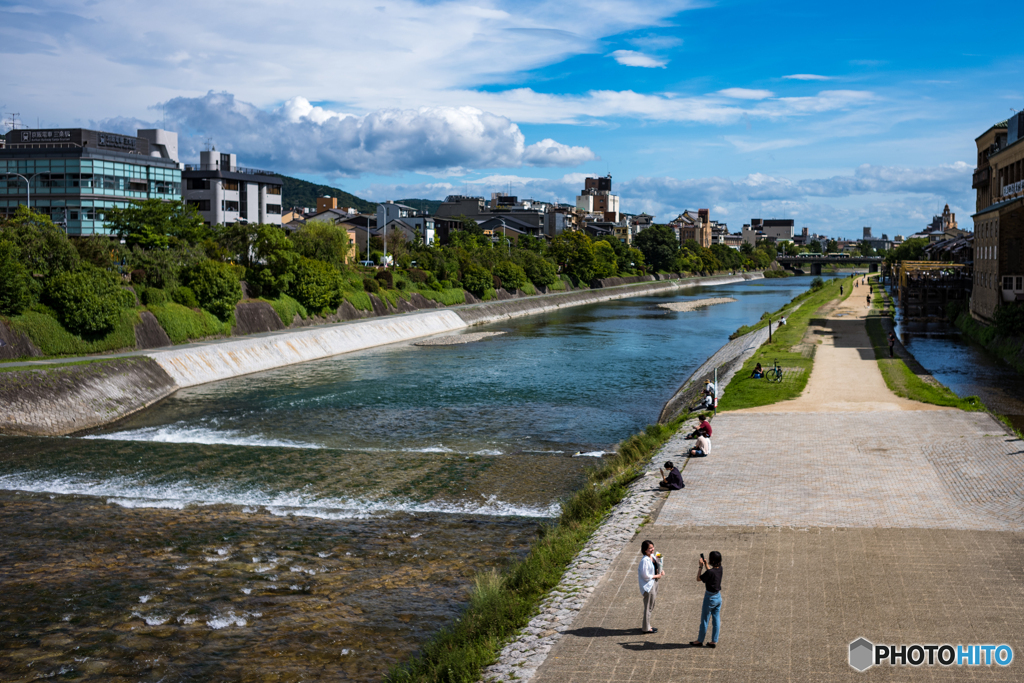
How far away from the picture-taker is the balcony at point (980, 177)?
249ft

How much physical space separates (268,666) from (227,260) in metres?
54.0

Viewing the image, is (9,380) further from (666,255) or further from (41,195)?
(666,255)

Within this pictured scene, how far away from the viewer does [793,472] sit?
19.3 metres

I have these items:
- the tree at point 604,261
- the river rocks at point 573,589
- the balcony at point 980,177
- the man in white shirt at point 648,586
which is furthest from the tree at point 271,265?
the tree at point 604,261

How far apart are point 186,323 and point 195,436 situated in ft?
66.3

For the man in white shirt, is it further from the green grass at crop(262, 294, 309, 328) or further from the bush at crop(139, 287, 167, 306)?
the green grass at crop(262, 294, 309, 328)

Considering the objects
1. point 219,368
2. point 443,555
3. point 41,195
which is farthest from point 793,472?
point 41,195

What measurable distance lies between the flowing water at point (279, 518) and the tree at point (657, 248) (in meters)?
122

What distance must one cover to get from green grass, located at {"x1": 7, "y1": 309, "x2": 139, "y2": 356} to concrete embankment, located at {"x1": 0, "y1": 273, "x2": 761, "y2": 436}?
6.00 ft

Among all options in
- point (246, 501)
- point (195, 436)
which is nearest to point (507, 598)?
point (246, 501)

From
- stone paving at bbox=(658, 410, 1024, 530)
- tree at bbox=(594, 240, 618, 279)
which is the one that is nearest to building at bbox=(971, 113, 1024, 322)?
stone paving at bbox=(658, 410, 1024, 530)

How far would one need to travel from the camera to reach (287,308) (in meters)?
57.1

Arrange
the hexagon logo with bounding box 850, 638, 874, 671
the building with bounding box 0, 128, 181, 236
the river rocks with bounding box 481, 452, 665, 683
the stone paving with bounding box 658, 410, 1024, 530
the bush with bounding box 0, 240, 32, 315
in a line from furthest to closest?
1. the building with bounding box 0, 128, 181, 236
2. the bush with bounding box 0, 240, 32, 315
3. the stone paving with bounding box 658, 410, 1024, 530
4. the river rocks with bounding box 481, 452, 665, 683
5. the hexagon logo with bounding box 850, 638, 874, 671

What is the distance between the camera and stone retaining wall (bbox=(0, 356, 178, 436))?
29219 mm
